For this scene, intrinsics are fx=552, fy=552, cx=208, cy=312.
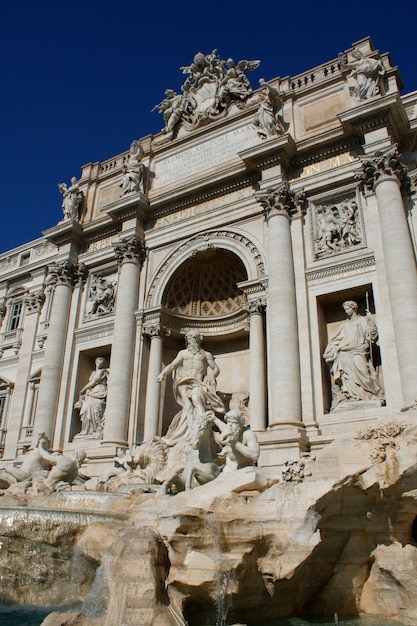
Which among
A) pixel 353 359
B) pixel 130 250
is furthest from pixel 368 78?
pixel 130 250

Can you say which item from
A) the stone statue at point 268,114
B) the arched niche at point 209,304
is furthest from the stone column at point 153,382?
the stone statue at point 268,114

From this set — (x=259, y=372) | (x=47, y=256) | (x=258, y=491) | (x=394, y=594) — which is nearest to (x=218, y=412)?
(x=259, y=372)

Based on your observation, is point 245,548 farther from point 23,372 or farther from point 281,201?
point 23,372

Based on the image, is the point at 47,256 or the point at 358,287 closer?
the point at 358,287

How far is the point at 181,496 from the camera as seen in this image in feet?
29.9

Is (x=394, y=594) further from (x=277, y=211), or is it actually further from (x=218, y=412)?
(x=277, y=211)

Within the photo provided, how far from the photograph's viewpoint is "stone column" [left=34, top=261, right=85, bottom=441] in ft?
62.8

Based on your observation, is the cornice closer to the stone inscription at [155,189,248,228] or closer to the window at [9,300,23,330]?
the stone inscription at [155,189,248,228]

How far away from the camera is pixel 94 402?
19.0m

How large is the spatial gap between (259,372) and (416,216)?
6.12 m

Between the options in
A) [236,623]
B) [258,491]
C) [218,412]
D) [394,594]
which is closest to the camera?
[236,623]

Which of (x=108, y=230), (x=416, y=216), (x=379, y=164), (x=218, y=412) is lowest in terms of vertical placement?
(x=218, y=412)

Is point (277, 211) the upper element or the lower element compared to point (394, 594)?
upper

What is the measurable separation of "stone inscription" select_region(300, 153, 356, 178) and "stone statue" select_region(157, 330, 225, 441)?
6.15m
